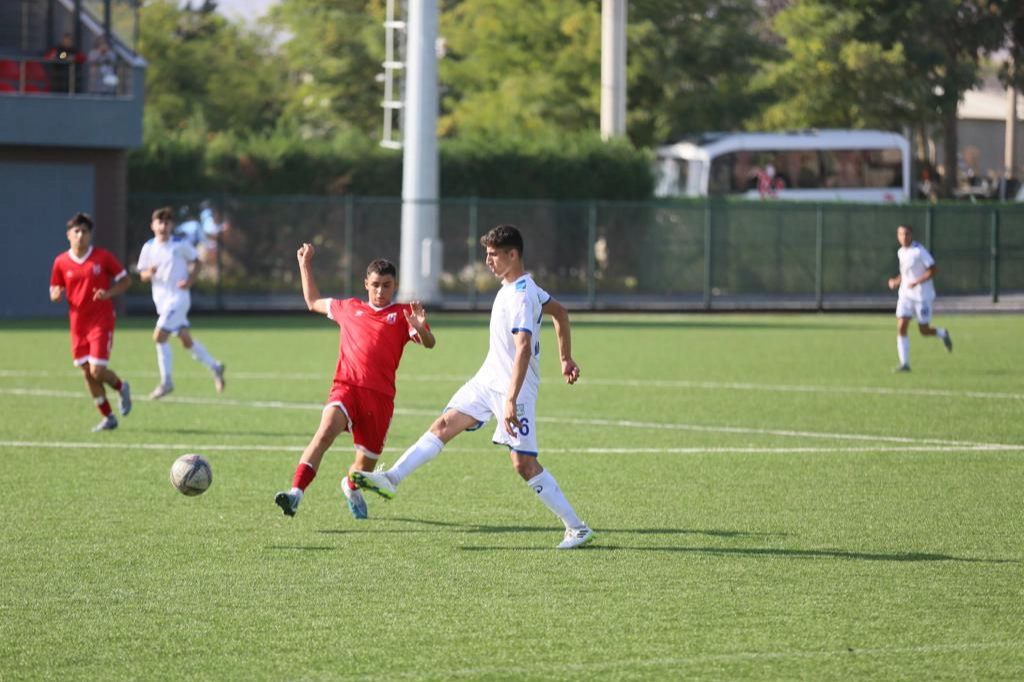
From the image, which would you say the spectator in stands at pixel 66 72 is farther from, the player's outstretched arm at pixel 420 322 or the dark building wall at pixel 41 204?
the player's outstretched arm at pixel 420 322

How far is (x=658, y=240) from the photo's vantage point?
135ft

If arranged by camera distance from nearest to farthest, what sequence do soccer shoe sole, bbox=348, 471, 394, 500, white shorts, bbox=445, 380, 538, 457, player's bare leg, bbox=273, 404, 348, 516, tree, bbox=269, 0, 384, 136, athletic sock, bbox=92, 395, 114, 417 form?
white shorts, bbox=445, 380, 538, 457 < soccer shoe sole, bbox=348, 471, 394, 500 < player's bare leg, bbox=273, 404, 348, 516 < athletic sock, bbox=92, 395, 114, 417 < tree, bbox=269, 0, 384, 136

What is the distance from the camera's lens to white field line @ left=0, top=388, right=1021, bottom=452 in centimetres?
1455

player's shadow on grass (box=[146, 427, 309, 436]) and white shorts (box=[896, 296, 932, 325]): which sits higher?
white shorts (box=[896, 296, 932, 325])

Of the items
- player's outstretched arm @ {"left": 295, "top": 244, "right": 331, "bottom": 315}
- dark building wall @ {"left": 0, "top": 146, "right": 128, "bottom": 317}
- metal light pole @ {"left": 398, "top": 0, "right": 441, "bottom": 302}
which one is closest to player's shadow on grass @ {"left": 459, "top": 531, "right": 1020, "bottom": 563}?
player's outstretched arm @ {"left": 295, "top": 244, "right": 331, "bottom": 315}

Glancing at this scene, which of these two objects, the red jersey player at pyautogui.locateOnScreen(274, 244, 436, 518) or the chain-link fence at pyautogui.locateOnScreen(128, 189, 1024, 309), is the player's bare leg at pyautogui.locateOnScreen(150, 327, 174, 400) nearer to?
the red jersey player at pyautogui.locateOnScreen(274, 244, 436, 518)

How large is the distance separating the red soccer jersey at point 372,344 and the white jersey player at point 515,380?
0.58 m

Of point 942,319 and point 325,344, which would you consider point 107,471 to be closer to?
point 325,344

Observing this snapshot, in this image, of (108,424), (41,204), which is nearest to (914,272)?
(108,424)

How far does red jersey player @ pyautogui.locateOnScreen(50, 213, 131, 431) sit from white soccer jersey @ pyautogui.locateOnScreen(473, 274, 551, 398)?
20.9ft

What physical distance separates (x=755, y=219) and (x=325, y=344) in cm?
1685

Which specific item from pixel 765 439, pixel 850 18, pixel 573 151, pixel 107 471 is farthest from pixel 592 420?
pixel 850 18

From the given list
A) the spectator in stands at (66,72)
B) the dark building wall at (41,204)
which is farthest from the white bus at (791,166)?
the spectator in stands at (66,72)

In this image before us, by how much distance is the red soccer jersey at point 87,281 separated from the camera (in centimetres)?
1519
